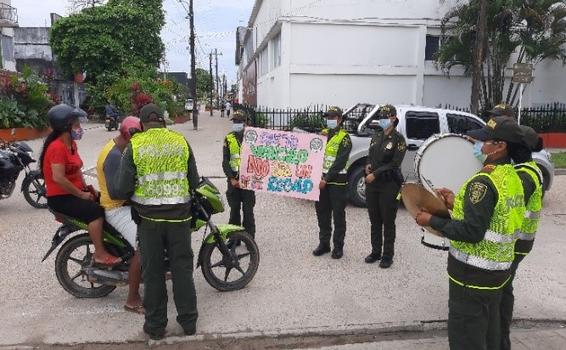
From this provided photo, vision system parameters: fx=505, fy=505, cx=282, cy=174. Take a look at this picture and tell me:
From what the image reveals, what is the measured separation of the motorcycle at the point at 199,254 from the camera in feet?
15.6

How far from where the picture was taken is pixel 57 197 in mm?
4680

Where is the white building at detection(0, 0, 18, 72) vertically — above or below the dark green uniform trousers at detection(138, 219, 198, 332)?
above

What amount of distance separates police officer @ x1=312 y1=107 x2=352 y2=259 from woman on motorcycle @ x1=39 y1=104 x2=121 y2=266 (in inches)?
103

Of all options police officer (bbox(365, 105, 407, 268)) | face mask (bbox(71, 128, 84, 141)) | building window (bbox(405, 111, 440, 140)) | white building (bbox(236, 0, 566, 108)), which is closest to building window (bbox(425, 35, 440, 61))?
white building (bbox(236, 0, 566, 108))

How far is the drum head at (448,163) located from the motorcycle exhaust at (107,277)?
3.02m

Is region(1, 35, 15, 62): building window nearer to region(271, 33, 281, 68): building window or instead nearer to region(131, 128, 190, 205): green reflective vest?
region(271, 33, 281, 68): building window

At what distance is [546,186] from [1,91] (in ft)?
63.5

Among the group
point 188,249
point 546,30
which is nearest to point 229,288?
point 188,249

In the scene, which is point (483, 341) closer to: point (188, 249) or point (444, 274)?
point (188, 249)

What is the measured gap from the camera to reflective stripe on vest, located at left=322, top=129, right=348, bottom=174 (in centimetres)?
608

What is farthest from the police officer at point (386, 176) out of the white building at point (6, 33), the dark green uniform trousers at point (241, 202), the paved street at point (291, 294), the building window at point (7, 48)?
the building window at point (7, 48)

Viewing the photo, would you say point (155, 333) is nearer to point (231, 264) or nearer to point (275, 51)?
point (231, 264)

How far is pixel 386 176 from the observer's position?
5801mm

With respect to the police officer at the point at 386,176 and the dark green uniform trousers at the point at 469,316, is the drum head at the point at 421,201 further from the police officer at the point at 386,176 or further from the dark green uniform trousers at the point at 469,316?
the police officer at the point at 386,176
